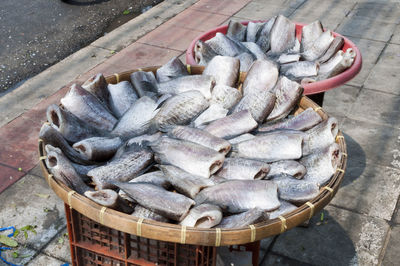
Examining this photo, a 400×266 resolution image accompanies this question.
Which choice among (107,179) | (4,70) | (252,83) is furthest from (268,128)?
(4,70)

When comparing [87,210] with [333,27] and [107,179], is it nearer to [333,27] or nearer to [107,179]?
[107,179]

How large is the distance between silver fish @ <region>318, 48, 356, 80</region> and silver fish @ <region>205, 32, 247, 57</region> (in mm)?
615

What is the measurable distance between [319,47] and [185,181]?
6.67ft

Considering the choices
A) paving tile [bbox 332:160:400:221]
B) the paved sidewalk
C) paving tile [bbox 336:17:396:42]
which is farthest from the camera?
paving tile [bbox 336:17:396:42]

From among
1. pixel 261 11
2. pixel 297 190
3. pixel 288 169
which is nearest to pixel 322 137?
pixel 288 169

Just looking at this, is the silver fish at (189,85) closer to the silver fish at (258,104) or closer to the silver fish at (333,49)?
the silver fish at (258,104)

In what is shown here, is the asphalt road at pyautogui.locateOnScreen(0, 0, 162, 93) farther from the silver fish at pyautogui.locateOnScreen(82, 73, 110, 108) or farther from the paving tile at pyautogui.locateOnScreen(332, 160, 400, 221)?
the paving tile at pyautogui.locateOnScreen(332, 160, 400, 221)

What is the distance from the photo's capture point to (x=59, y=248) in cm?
343

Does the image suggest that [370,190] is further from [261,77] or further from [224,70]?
[224,70]

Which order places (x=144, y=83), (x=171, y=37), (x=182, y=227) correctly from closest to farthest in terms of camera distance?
(x=182, y=227) < (x=144, y=83) < (x=171, y=37)

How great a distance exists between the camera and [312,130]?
259 centimetres

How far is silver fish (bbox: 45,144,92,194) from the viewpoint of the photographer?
7.02 ft

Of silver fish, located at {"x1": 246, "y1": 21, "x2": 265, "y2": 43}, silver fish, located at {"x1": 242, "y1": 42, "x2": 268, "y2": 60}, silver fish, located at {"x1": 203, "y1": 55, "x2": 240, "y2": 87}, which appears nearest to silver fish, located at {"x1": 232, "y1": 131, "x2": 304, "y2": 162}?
silver fish, located at {"x1": 203, "y1": 55, "x2": 240, "y2": 87}

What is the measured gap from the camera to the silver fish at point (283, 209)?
2100 mm
